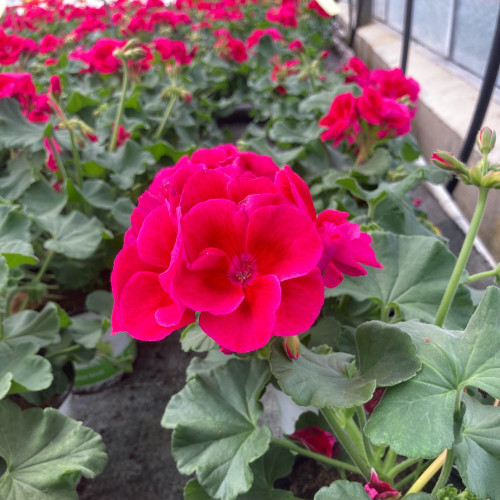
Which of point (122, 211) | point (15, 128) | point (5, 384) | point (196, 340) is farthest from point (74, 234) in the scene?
point (196, 340)

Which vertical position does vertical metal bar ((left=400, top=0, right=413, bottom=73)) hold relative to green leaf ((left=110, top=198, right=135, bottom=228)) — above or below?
above

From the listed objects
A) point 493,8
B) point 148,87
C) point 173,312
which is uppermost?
point 173,312

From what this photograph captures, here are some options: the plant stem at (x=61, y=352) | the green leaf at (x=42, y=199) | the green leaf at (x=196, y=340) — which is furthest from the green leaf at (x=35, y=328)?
the green leaf at (x=196, y=340)

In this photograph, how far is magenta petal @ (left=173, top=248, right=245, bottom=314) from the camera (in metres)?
0.43

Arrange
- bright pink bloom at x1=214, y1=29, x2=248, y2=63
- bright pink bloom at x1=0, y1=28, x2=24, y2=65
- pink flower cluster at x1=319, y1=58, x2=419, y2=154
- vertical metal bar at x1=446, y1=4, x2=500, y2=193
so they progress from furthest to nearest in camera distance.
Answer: bright pink bloom at x1=214, y1=29, x2=248, y2=63 < bright pink bloom at x1=0, y1=28, x2=24, y2=65 < vertical metal bar at x1=446, y1=4, x2=500, y2=193 < pink flower cluster at x1=319, y1=58, x2=419, y2=154

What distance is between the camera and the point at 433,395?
0.47m

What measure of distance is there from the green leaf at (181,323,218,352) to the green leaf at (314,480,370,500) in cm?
20

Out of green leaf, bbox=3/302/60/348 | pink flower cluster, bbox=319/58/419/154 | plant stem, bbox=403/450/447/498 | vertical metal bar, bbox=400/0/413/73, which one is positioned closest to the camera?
plant stem, bbox=403/450/447/498

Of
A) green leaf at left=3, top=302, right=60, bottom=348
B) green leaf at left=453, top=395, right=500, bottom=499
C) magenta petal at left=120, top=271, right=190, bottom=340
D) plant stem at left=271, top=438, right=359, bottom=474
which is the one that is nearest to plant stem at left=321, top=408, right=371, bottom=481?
plant stem at left=271, top=438, right=359, bottom=474

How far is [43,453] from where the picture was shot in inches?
28.0

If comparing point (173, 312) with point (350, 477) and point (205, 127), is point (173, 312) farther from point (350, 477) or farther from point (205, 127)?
point (205, 127)

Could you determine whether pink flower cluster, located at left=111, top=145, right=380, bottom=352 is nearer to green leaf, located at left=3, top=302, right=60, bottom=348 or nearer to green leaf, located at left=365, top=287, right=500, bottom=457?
green leaf, located at left=365, top=287, right=500, bottom=457

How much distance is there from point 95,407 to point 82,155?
0.69m

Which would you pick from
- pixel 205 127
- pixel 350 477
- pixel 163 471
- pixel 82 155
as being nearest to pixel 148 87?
pixel 205 127
